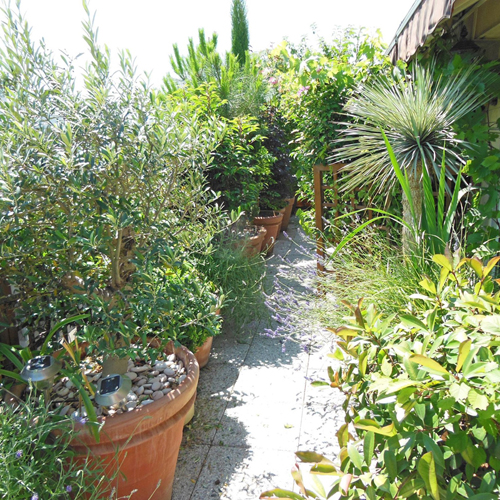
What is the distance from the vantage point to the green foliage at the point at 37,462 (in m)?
1.34

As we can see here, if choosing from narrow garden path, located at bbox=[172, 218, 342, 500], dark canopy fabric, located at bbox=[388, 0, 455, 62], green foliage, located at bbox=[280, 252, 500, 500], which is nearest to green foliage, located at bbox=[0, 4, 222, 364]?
narrow garden path, located at bbox=[172, 218, 342, 500]

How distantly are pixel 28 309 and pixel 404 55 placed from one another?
2489 mm

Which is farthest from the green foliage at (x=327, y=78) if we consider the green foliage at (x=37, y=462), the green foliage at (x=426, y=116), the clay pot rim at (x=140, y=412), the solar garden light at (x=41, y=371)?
the green foliage at (x=37, y=462)

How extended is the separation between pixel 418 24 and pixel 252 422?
230cm

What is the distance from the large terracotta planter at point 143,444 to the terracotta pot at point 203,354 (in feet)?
3.22

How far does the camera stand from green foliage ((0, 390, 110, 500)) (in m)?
1.34

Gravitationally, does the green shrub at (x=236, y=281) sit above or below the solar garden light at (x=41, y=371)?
below

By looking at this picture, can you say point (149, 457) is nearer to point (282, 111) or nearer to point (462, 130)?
point (462, 130)

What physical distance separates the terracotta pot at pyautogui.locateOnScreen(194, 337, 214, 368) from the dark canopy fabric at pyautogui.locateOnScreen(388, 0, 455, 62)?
219 cm

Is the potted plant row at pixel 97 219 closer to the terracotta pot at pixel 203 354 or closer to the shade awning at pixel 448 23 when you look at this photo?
the terracotta pot at pixel 203 354

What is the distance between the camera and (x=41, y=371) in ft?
5.43

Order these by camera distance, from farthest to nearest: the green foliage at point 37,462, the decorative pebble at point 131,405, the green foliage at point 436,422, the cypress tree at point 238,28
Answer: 1. the cypress tree at point 238,28
2. the decorative pebble at point 131,405
3. the green foliage at point 37,462
4. the green foliage at point 436,422

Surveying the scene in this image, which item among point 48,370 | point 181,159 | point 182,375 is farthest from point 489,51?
point 48,370

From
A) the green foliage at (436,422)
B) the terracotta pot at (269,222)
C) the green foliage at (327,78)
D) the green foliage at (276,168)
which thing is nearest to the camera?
the green foliage at (436,422)
